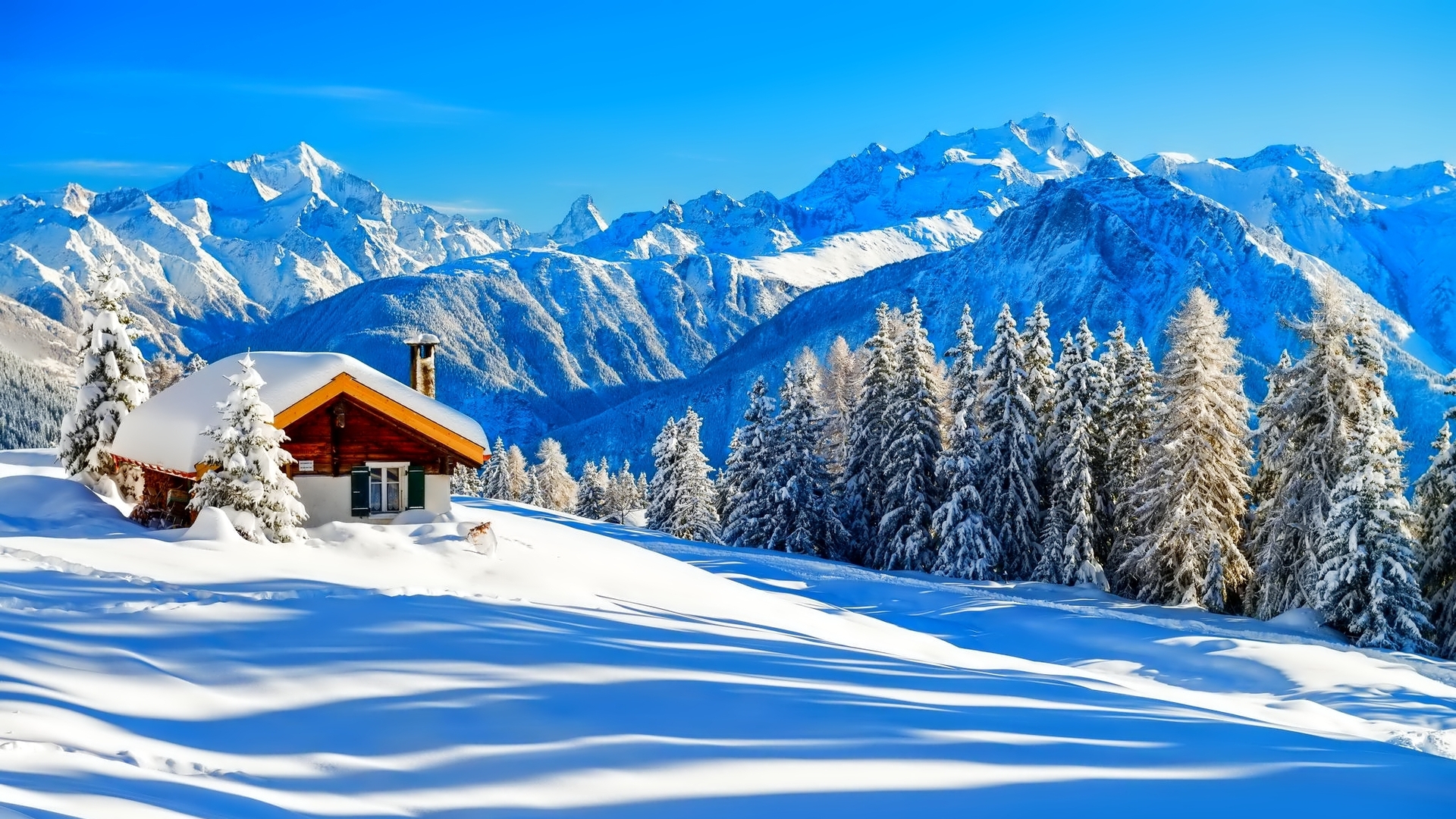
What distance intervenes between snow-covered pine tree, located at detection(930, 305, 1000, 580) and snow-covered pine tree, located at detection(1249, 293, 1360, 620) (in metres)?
9.09

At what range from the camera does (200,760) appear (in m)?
7.14

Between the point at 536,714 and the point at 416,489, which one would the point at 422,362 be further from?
the point at 536,714

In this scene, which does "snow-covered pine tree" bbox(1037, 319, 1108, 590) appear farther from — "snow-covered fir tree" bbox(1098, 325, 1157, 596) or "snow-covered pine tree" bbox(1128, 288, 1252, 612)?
"snow-covered pine tree" bbox(1128, 288, 1252, 612)

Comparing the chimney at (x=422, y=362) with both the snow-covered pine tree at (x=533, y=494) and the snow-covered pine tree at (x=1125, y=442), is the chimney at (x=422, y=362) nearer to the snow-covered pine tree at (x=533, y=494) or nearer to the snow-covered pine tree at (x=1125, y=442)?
the snow-covered pine tree at (x=1125, y=442)

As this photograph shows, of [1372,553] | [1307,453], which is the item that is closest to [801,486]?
[1307,453]

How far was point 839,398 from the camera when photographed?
52.3 m

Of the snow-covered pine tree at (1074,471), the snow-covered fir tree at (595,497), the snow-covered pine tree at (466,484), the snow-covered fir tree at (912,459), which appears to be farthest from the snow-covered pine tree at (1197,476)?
the snow-covered pine tree at (466,484)

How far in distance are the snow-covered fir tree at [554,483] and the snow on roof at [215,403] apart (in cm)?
5834

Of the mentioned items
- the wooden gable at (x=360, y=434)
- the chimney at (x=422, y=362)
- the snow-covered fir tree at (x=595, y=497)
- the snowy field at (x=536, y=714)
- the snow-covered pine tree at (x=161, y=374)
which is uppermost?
the snow-covered pine tree at (x=161, y=374)

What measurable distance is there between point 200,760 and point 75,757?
846 millimetres

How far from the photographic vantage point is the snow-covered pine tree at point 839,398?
4538 cm

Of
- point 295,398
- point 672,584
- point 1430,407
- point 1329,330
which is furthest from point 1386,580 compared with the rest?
point 1430,407

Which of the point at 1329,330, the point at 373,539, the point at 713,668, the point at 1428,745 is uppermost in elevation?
the point at 1329,330

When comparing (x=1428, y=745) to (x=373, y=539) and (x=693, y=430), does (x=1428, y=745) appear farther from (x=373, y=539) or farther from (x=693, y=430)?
(x=693, y=430)
